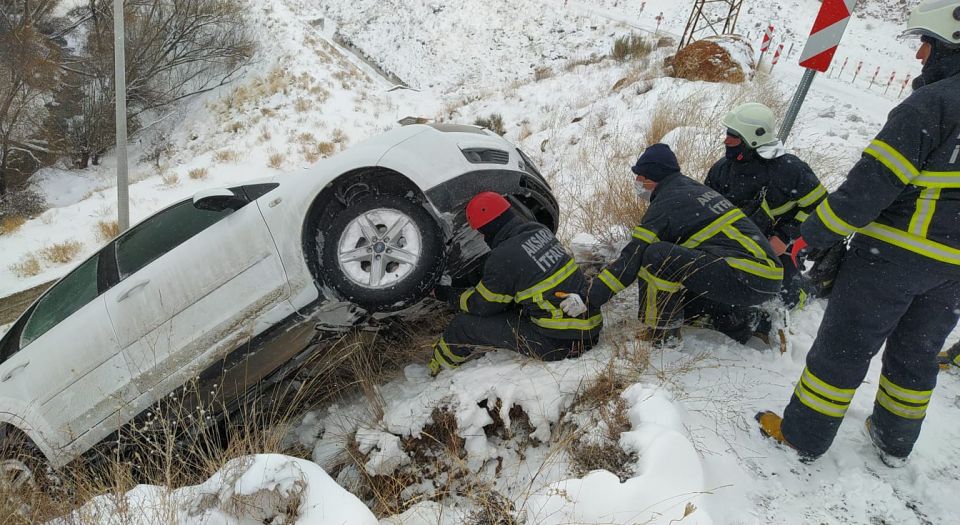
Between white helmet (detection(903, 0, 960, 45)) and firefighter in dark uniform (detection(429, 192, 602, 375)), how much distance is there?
1.73 m

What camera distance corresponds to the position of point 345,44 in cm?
2164

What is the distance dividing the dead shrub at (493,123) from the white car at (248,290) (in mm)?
7422

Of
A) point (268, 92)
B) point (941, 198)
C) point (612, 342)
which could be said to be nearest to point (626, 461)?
point (612, 342)

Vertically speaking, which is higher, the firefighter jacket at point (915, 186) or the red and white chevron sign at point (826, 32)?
the red and white chevron sign at point (826, 32)

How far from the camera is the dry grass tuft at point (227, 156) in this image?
1222cm

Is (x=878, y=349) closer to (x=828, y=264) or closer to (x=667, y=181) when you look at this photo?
(x=828, y=264)

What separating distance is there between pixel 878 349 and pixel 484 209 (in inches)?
73.2

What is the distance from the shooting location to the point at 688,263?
8.93 feet

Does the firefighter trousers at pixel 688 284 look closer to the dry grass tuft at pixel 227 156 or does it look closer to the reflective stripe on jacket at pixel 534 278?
the reflective stripe on jacket at pixel 534 278

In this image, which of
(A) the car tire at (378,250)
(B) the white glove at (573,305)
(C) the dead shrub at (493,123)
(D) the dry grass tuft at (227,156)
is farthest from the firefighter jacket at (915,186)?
(D) the dry grass tuft at (227,156)

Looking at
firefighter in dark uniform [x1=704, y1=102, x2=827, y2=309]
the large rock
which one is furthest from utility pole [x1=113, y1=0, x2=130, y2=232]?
the large rock

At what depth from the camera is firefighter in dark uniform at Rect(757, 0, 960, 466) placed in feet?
5.89

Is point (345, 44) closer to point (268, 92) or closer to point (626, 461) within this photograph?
point (268, 92)

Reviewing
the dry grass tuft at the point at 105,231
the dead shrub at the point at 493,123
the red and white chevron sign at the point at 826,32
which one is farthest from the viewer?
the dead shrub at the point at 493,123
